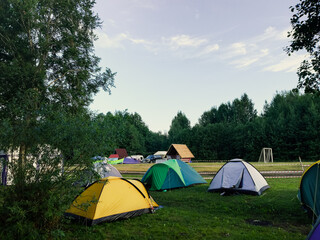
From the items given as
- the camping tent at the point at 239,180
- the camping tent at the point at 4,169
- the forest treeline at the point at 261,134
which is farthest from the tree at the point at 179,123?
the camping tent at the point at 4,169

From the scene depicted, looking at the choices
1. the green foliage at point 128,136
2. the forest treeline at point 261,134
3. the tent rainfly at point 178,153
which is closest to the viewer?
the green foliage at point 128,136

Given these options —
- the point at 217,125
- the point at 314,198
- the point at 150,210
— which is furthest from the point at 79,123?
the point at 217,125

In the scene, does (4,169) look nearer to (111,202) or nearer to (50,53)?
(111,202)

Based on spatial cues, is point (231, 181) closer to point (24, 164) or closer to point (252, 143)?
point (24, 164)

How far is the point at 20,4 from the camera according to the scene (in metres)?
15.2

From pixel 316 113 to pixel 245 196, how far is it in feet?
120

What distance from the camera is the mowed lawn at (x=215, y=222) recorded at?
6305 millimetres

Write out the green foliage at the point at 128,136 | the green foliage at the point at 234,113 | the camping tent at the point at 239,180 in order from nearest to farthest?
1. the green foliage at the point at 128,136
2. the camping tent at the point at 239,180
3. the green foliage at the point at 234,113

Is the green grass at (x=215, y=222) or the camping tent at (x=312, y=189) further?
the camping tent at (x=312, y=189)

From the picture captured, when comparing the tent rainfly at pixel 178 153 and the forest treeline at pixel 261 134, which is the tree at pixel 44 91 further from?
the tent rainfly at pixel 178 153

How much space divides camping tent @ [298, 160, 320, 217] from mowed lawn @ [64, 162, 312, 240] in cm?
43

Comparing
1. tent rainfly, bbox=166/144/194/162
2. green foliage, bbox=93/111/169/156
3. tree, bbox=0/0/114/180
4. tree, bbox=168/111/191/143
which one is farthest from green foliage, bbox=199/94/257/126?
tree, bbox=0/0/114/180

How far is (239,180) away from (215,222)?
4597mm

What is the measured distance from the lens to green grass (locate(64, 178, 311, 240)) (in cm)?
630
